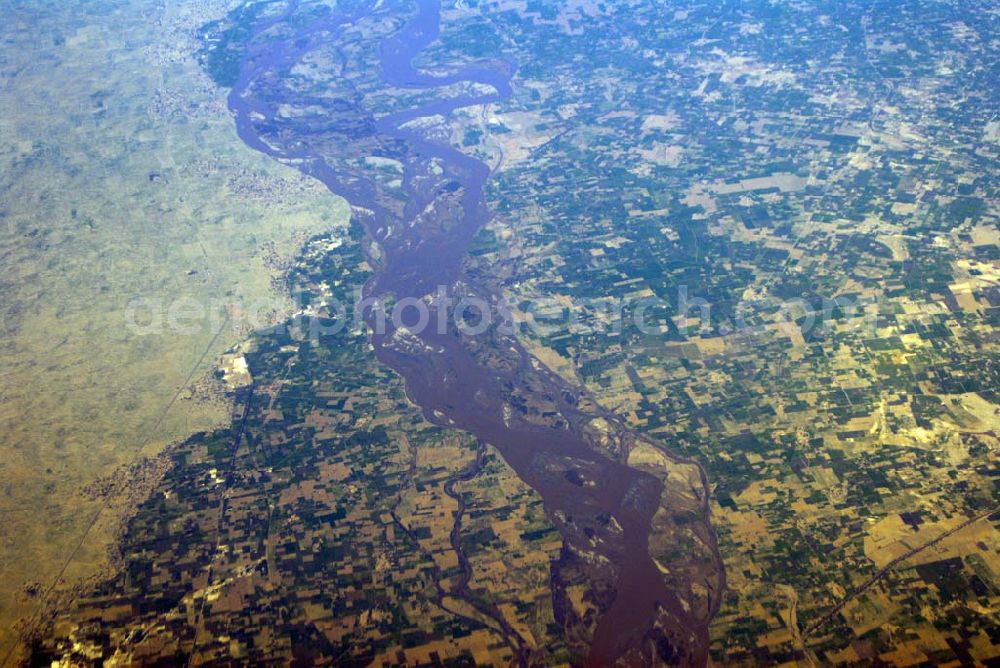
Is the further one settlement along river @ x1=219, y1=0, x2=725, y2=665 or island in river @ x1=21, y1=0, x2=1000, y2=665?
settlement along river @ x1=219, y1=0, x2=725, y2=665

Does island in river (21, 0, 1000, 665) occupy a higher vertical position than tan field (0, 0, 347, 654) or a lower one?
lower

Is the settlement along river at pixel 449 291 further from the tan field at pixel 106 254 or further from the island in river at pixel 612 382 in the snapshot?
the tan field at pixel 106 254

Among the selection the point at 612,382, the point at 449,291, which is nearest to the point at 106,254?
the point at 449,291

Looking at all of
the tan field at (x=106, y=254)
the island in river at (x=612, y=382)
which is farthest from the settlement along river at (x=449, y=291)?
the tan field at (x=106, y=254)

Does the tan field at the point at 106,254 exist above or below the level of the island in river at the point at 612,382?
above

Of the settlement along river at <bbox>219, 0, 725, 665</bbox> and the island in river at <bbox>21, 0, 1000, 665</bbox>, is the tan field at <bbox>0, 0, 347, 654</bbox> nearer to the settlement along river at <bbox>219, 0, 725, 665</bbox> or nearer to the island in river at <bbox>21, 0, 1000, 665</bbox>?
the island in river at <bbox>21, 0, 1000, 665</bbox>

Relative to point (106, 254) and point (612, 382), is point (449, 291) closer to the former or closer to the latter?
point (612, 382)

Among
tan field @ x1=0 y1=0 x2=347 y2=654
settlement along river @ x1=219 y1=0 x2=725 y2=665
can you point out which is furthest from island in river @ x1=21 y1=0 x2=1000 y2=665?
tan field @ x1=0 y1=0 x2=347 y2=654

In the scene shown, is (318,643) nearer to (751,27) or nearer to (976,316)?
(976,316)

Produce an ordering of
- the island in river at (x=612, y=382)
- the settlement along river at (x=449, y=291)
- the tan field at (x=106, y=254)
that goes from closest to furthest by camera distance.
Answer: the island in river at (x=612, y=382), the settlement along river at (x=449, y=291), the tan field at (x=106, y=254)

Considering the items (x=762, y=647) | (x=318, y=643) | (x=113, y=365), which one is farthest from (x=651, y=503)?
(x=113, y=365)
